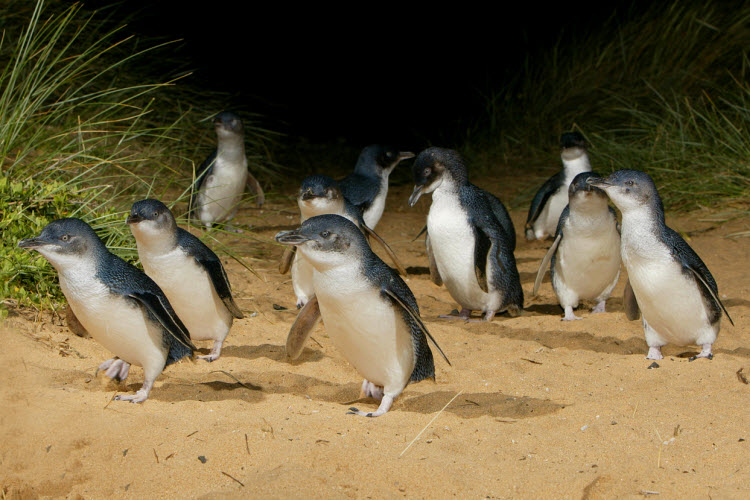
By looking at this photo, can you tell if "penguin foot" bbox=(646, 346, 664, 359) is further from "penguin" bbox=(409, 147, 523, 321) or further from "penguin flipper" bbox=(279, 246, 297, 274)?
"penguin flipper" bbox=(279, 246, 297, 274)

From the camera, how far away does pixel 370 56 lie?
12.0 metres

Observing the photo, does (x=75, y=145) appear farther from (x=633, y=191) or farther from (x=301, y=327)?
(x=633, y=191)

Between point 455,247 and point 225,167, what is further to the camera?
point 225,167

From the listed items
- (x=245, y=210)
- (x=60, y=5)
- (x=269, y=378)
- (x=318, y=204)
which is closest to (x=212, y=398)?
(x=269, y=378)

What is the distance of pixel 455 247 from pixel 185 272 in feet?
5.82

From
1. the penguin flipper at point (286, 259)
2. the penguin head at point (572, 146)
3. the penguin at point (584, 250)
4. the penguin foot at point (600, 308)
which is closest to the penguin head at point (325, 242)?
the penguin flipper at point (286, 259)

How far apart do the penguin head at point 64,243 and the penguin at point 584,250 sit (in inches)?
109

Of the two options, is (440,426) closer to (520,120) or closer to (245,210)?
(245,210)

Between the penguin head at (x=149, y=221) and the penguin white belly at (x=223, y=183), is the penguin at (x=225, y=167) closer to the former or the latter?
the penguin white belly at (x=223, y=183)

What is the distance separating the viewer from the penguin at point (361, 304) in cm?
344

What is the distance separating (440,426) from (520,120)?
6.62 metres

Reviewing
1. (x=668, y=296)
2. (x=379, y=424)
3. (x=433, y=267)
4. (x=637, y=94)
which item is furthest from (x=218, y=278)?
(x=637, y=94)

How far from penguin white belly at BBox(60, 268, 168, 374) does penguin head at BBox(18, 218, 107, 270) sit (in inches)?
2.4

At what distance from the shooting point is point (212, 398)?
12.0ft
